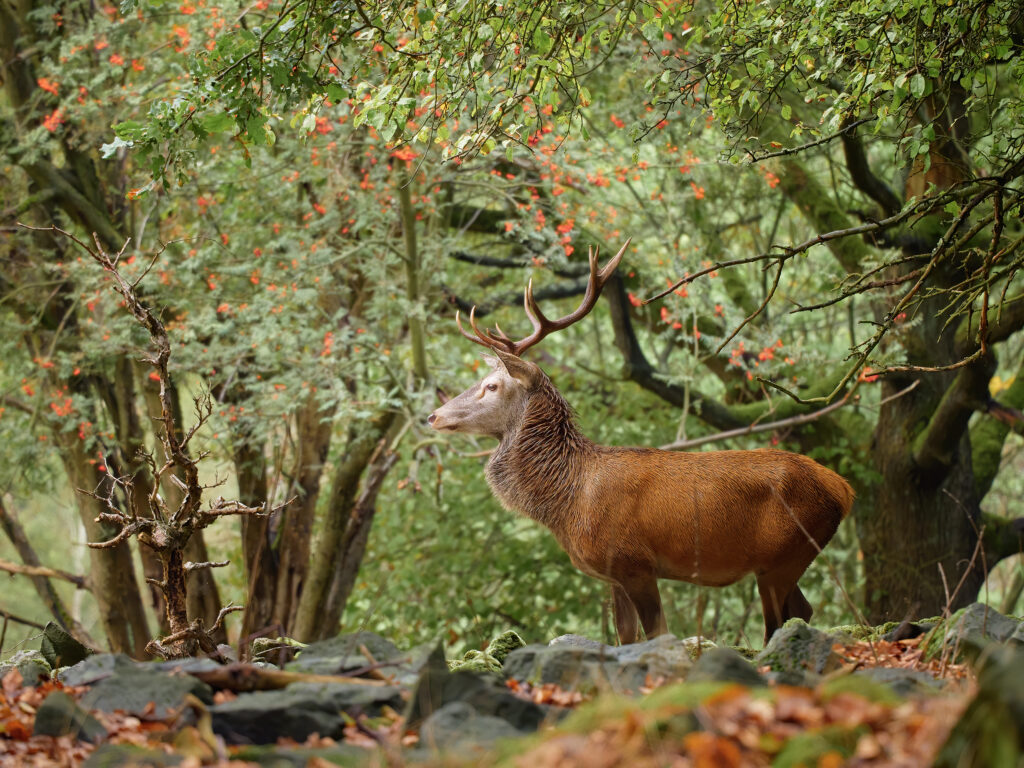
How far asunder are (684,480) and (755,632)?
36.5ft

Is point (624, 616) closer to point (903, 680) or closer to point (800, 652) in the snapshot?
point (800, 652)

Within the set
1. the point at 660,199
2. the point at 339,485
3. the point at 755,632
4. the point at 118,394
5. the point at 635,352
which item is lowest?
the point at 755,632

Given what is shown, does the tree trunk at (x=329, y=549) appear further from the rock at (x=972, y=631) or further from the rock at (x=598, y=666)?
the rock at (x=972, y=631)

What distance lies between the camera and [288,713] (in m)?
3.67

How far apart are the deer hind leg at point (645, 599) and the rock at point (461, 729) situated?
2.86 metres

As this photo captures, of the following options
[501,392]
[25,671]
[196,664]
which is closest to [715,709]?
[196,664]

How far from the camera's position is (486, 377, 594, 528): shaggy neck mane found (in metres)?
6.74

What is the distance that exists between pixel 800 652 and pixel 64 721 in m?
2.95

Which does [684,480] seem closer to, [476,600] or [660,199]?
[660,199]

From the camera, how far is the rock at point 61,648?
5.36 m

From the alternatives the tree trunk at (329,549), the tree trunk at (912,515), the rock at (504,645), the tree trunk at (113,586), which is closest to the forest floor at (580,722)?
the rock at (504,645)

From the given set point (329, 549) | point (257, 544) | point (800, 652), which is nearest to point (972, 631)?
point (800, 652)

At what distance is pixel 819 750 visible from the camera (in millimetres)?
2820

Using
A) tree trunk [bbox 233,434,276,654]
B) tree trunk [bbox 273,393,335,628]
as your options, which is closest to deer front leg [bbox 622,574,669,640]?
tree trunk [bbox 233,434,276,654]
